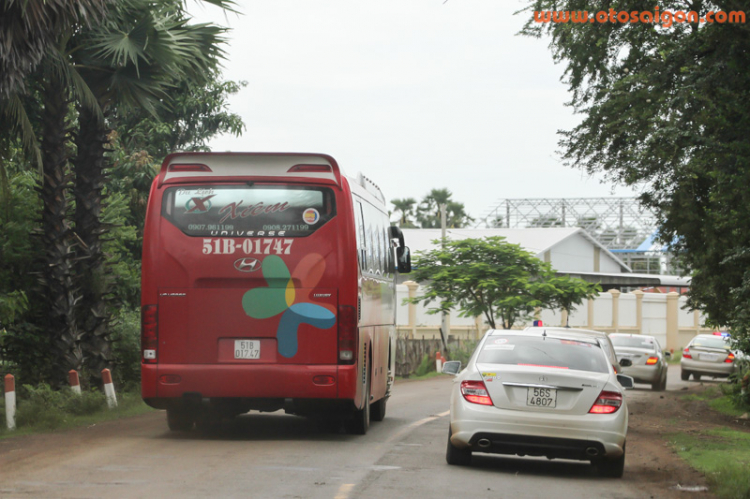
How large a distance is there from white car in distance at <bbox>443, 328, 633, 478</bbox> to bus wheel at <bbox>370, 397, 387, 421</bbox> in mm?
5174

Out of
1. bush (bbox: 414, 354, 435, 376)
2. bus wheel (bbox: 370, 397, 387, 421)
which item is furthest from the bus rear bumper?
bush (bbox: 414, 354, 435, 376)

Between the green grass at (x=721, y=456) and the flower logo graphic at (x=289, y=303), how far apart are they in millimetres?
4533

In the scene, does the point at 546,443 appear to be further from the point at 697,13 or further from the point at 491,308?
the point at 491,308

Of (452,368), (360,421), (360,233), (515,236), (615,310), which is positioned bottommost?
(615,310)

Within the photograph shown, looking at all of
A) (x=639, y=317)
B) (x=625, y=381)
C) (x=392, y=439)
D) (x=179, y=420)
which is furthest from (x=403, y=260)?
(x=639, y=317)

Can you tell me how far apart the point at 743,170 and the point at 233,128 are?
912 inches

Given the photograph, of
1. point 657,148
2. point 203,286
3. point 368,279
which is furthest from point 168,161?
point 657,148

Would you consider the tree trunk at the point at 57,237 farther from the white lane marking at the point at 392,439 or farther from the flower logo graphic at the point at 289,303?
the flower logo graphic at the point at 289,303

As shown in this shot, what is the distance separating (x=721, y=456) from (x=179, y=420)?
266 inches

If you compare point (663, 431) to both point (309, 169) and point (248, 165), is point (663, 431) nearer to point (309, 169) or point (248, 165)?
point (309, 169)

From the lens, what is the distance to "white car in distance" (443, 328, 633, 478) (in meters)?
9.77

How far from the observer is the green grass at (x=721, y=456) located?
9227 millimetres

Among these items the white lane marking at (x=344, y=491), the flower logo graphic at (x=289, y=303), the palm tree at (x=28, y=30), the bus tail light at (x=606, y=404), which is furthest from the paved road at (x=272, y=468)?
the palm tree at (x=28, y=30)

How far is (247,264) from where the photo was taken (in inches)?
461
